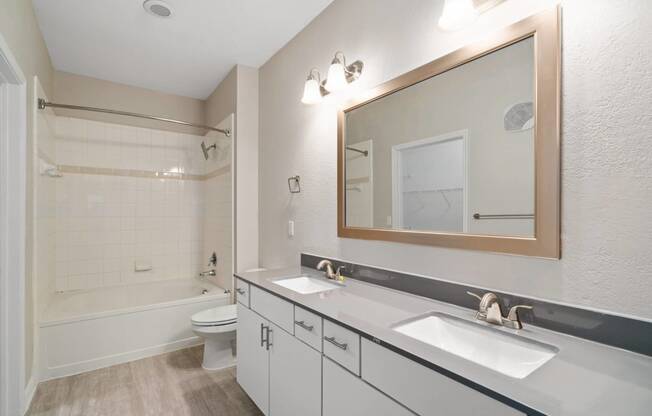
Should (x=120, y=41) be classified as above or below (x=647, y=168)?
above

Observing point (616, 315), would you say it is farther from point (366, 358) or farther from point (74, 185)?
point (74, 185)

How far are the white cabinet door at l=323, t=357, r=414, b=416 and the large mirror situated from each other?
0.65 metres

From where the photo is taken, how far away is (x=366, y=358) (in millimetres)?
1058

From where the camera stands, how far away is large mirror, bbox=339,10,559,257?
1.08 m

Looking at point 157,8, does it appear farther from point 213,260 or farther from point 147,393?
point 147,393

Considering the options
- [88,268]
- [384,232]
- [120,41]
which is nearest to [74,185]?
[88,268]

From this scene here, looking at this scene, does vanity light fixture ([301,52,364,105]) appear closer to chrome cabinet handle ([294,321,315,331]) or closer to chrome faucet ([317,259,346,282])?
A: chrome faucet ([317,259,346,282])

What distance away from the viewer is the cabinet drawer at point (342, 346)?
3.63 feet

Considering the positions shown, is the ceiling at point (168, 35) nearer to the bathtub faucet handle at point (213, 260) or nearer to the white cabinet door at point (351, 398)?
the bathtub faucet handle at point (213, 260)

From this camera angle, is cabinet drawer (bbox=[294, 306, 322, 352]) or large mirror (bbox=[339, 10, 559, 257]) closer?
large mirror (bbox=[339, 10, 559, 257])

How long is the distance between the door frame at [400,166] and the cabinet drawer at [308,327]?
618 millimetres

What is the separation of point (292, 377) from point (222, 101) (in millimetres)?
2772

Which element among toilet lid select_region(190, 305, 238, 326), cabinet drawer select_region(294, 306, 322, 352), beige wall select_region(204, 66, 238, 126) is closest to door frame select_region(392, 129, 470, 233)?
cabinet drawer select_region(294, 306, 322, 352)

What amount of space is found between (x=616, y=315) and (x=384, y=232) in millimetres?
942
